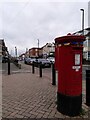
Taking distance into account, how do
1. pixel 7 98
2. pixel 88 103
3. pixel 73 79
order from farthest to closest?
pixel 7 98 → pixel 88 103 → pixel 73 79

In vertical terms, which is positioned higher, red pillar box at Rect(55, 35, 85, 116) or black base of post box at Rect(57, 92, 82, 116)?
Answer: red pillar box at Rect(55, 35, 85, 116)

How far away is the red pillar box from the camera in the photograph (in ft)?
14.2

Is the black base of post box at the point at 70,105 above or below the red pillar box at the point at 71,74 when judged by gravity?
below

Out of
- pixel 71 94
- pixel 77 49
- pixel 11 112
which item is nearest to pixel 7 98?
pixel 11 112

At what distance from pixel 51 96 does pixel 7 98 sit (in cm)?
152

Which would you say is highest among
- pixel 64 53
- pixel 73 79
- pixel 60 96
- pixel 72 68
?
pixel 64 53

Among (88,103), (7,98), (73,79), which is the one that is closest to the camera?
(73,79)

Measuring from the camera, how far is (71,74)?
171 inches

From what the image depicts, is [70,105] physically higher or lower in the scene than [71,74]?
lower

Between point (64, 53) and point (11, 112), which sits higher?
point (64, 53)

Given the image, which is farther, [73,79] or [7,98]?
[7,98]

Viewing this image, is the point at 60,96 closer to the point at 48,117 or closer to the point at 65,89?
the point at 65,89

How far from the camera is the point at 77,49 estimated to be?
4402 millimetres

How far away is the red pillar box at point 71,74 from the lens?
170 inches
